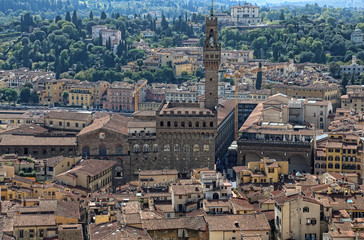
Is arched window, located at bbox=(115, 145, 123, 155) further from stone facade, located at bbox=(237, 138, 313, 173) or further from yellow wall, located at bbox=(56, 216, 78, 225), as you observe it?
yellow wall, located at bbox=(56, 216, 78, 225)

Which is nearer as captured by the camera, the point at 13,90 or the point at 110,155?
the point at 110,155

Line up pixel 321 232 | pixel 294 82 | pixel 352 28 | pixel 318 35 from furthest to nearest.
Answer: pixel 352 28, pixel 318 35, pixel 294 82, pixel 321 232

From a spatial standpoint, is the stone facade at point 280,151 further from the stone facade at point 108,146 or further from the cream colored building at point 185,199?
the cream colored building at point 185,199

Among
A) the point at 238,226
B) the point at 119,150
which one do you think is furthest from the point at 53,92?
the point at 238,226

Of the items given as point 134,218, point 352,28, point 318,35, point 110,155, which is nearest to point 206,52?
point 110,155

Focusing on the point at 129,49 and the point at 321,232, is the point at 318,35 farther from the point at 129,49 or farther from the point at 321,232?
the point at 321,232

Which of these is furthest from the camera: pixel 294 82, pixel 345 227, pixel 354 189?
pixel 294 82

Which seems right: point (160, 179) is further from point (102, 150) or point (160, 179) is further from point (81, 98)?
point (81, 98)

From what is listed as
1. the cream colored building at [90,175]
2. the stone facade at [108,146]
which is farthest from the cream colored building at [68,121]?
the cream colored building at [90,175]

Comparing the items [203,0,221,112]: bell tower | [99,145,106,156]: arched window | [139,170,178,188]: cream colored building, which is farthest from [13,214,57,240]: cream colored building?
[203,0,221,112]: bell tower
